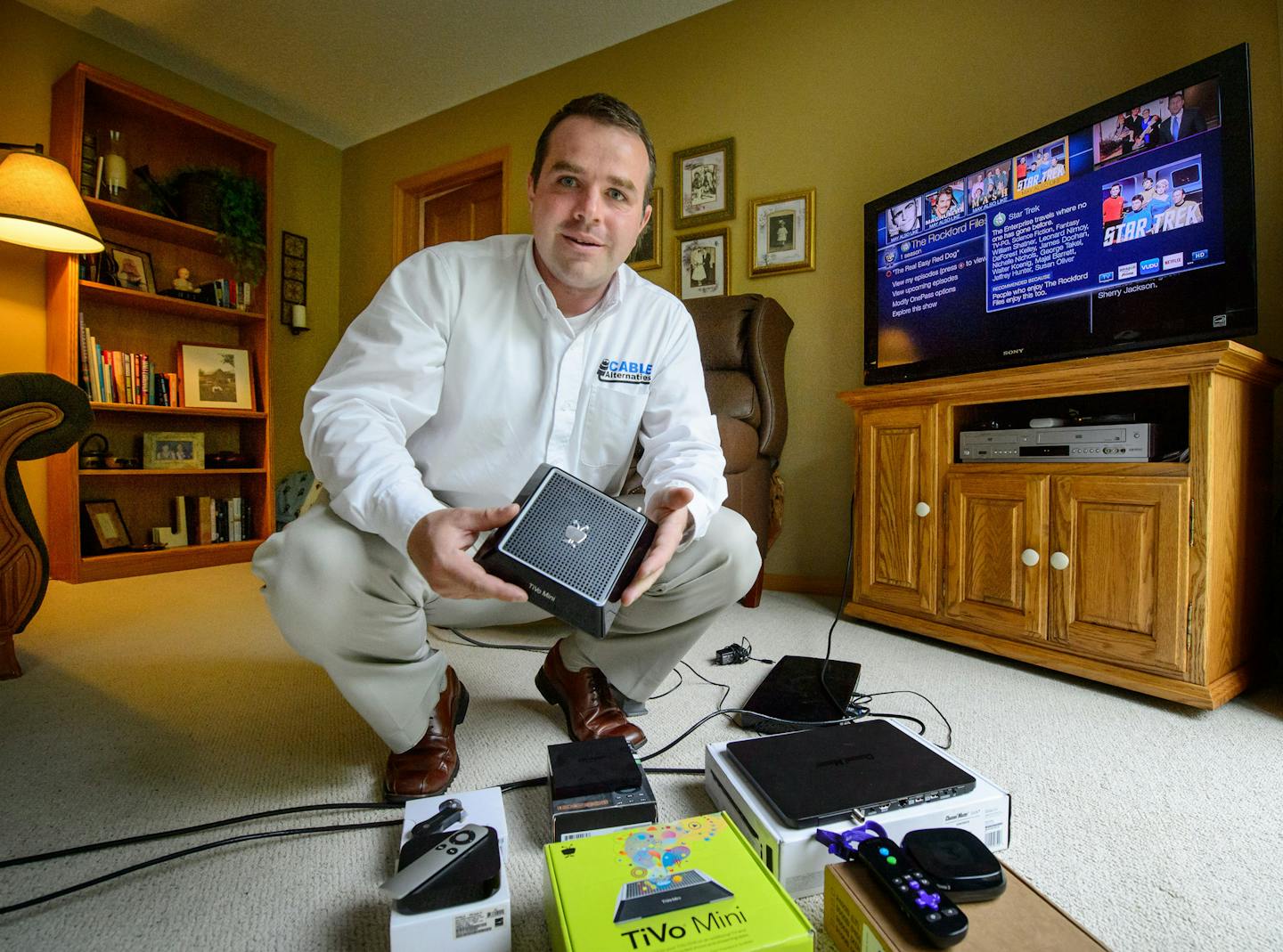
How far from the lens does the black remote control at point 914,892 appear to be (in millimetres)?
466

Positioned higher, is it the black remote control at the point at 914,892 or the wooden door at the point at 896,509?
the wooden door at the point at 896,509

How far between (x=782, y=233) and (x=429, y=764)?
2.25 meters

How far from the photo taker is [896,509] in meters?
1.76

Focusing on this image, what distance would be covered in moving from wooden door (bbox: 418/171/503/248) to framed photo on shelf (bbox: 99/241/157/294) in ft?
4.31

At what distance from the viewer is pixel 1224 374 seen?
1.20 metres

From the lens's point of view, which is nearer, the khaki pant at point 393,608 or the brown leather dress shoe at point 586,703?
the khaki pant at point 393,608

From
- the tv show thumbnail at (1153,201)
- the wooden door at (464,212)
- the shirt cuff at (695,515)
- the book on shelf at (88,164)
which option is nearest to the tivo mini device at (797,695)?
the shirt cuff at (695,515)

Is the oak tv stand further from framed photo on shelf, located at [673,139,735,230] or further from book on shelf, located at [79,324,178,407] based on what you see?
book on shelf, located at [79,324,178,407]

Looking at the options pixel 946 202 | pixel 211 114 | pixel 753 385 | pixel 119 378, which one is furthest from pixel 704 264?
pixel 211 114

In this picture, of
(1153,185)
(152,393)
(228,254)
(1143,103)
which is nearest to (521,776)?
(1153,185)

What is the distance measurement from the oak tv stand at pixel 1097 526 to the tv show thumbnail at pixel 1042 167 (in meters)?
0.50

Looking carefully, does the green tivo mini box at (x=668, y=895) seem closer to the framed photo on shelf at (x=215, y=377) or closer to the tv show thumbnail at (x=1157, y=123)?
the tv show thumbnail at (x=1157, y=123)

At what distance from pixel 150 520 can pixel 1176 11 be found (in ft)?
13.9

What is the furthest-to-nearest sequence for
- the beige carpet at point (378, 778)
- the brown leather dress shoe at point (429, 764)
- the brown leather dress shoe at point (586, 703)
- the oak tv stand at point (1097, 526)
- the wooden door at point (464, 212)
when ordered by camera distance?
the wooden door at point (464, 212) → the oak tv stand at point (1097, 526) → the brown leather dress shoe at point (586, 703) → the brown leather dress shoe at point (429, 764) → the beige carpet at point (378, 778)
